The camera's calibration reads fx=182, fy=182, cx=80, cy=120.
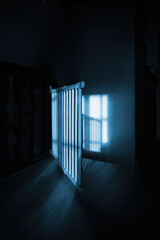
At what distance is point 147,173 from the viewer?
2.71m

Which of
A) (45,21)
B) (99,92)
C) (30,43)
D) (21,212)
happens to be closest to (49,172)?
(21,212)

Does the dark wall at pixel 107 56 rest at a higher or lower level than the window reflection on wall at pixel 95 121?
higher

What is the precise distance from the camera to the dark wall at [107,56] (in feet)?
11.6

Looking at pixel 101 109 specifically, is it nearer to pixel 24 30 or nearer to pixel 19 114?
pixel 19 114

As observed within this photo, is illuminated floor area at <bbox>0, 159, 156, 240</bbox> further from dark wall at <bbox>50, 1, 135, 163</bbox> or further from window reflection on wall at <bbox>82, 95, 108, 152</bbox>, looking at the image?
window reflection on wall at <bbox>82, 95, 108, 152</bbox>

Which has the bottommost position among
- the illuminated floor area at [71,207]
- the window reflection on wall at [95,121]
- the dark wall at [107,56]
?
the illuminated floor area at [71,207]

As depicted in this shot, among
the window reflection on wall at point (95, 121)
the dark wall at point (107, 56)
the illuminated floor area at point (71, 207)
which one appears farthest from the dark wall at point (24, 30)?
the illuminated floor area at point (71, 207)

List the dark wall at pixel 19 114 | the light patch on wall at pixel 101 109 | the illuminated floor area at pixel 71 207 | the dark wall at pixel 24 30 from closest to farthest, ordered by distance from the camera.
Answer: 1. the illuminated floor area at pixel 71 207
2. the dark wall at pixel 19 114
3. the dark wall at pixel 24 30
4. the light patch on wall at pixel 101 109

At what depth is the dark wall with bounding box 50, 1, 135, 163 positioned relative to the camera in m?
3.54

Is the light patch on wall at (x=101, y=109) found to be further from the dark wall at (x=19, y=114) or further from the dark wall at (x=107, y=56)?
the dark wall at (x=19, y=114)

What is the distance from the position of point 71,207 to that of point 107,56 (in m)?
3.02

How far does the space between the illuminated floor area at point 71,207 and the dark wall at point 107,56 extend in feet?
3.83

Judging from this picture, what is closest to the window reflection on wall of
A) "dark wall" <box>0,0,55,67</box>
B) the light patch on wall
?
the light patch on wall

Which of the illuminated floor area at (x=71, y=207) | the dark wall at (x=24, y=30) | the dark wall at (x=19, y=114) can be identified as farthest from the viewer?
the dark wall at (x=24, y=30)
